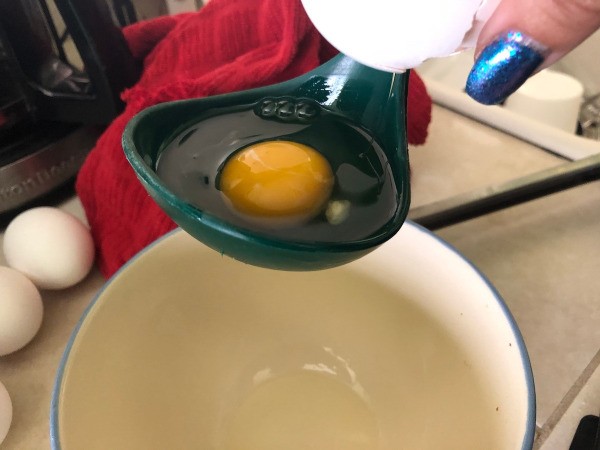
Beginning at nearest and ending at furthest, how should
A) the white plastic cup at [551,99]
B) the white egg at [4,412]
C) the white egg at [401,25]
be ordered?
the white egg at [401,25], the white egg at [4,412], the white plastic cup at [551,99]

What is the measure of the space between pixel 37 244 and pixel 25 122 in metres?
0.12

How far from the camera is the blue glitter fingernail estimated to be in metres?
0.30

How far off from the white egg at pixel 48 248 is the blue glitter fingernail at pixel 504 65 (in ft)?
1.10

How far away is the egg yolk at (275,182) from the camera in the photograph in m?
0.35

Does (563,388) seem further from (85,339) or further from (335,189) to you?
(85,339)

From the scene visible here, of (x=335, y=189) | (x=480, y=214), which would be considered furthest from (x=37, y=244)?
(x=480, y=214)

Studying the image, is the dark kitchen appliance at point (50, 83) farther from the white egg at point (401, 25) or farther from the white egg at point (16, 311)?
the white egg at point (401, 25)

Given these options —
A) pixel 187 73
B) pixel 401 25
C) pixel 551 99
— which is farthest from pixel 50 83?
pixel 551 99

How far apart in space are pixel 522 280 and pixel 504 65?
25cm

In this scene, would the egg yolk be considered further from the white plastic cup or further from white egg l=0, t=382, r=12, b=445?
the white plastic cup

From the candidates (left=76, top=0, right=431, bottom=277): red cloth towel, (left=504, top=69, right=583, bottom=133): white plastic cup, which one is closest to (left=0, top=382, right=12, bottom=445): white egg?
(left=76, top=0, right=431, bottom=277): red cloth towel

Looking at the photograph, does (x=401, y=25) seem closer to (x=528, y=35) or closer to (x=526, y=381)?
(x=528, y=35)

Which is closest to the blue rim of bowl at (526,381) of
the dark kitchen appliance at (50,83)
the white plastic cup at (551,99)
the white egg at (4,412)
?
the white egg at (4,412)

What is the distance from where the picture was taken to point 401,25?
0.28 metres
